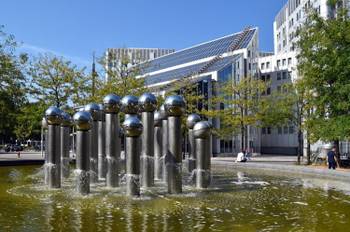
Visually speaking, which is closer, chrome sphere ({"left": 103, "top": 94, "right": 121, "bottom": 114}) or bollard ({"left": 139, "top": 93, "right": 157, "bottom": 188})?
bollard ({"left": 139, "top": 93, "right": 157, "bottom": 188})

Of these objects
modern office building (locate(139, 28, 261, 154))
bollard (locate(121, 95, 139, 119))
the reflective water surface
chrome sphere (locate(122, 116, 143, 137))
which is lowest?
the reflective water surface

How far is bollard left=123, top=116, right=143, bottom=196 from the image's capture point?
16.0 metres

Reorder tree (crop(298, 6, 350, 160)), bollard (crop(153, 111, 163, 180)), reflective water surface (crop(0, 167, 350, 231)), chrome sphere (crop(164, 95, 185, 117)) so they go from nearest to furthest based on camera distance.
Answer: reflective water surface (crop(0, 167, 350, 231)) < chrome sphere (crop(164, 95, 185, 117)) < bollard (crop(153, 111, 163, 180)) < tree (crop(298, 6, 350, 160))

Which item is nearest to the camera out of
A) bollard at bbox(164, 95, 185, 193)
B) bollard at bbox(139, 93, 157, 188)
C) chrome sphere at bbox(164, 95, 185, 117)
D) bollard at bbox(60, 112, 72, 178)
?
bollard at bbox(164, 95, 185, 193)

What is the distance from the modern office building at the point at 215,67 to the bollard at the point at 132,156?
48683 millimetres

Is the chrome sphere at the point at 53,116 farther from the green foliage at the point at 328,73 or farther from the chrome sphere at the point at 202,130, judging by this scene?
the green foliage at the point at 328,73

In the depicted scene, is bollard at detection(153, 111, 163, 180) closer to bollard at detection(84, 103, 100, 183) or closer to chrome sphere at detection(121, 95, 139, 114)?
bollard at detection(84, 103, 100, 183)

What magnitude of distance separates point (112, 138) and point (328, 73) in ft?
64.9

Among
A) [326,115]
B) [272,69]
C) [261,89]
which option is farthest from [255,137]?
[326,115]

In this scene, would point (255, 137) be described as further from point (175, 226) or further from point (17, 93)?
point (175, 226)

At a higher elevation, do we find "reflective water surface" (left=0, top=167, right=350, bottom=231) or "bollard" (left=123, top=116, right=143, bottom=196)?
"bollard" (left=123, top=116, right=143, bottom=196)

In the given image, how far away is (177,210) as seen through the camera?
45.1ft

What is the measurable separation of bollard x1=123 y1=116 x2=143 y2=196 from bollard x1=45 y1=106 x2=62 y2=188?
3719mm

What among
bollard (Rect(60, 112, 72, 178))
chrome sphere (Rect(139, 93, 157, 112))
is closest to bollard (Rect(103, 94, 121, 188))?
chrome sphere (Rect(139, 93, 157, 112))
